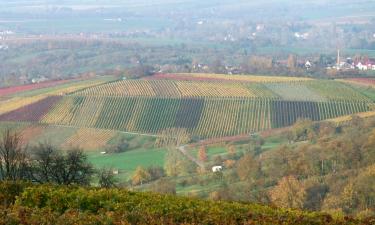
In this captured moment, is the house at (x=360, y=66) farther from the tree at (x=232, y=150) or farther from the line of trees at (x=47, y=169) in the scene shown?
the line of trees at (x=47, y=169)

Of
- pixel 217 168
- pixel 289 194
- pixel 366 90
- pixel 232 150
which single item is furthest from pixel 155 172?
pixel 366 90

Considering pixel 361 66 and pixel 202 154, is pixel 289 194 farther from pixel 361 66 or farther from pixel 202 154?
pixel 361 66

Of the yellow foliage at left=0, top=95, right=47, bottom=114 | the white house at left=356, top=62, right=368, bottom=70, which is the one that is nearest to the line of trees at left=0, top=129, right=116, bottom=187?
the yellow foliage at left=0, top=95, right=47, bottom=114

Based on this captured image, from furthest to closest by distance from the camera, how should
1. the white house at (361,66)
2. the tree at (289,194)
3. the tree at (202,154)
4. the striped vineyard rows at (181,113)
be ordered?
the white house at (361,66) → the striped vineyard rows at (181,113) → the tree at (202,154) → the tree at (289,194)

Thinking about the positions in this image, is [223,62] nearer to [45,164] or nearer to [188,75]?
[188,75]

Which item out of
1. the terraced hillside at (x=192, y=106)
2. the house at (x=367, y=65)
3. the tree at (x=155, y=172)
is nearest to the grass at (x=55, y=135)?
the terraced hillside at (x=192, y=106)

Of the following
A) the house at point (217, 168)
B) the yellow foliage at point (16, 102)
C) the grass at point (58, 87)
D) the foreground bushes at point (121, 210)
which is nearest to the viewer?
the foreground bushes at point (121, 210)
